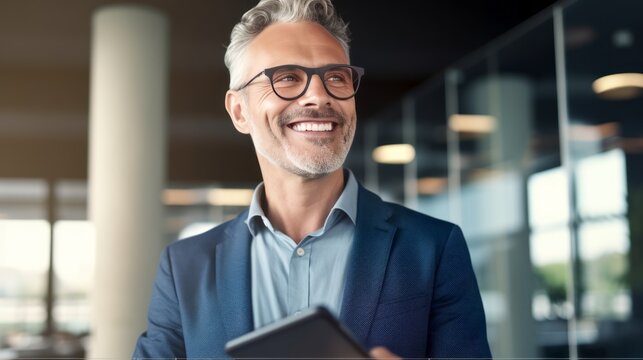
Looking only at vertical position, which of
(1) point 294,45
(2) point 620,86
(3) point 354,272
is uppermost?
(2) point 620,86

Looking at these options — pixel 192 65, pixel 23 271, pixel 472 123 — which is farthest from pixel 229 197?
pixel 472 123

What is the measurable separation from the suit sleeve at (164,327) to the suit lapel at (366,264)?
375mm

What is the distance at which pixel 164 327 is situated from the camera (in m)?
1.79

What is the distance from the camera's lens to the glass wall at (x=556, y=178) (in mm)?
3816

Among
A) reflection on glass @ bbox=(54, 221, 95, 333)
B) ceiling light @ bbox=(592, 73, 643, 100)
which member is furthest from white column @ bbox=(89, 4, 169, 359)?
reflection on glass @ bbox=(54, 221, 95, 333)

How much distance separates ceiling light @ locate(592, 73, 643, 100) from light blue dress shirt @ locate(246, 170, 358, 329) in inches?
92.7

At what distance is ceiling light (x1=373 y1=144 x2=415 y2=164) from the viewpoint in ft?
25.8

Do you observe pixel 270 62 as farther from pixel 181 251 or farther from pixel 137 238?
pixel 137 238

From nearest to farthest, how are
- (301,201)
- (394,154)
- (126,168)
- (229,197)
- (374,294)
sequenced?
(374,294) < (301,201) < (126,168) < (394,154) < (229,197)

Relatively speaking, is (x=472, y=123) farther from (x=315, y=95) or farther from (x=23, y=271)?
→ (x=23, y=271)

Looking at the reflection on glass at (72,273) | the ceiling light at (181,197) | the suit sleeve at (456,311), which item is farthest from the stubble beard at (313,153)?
the reflection on glass at (72,273)

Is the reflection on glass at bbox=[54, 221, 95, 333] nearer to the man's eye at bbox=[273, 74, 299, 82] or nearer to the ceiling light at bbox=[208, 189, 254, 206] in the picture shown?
the ceiling light at bbox=[208, 189, 254, 206]

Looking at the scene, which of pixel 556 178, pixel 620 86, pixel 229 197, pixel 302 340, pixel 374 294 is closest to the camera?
pixel 302 340

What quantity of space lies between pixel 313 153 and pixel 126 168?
421 centimetres
